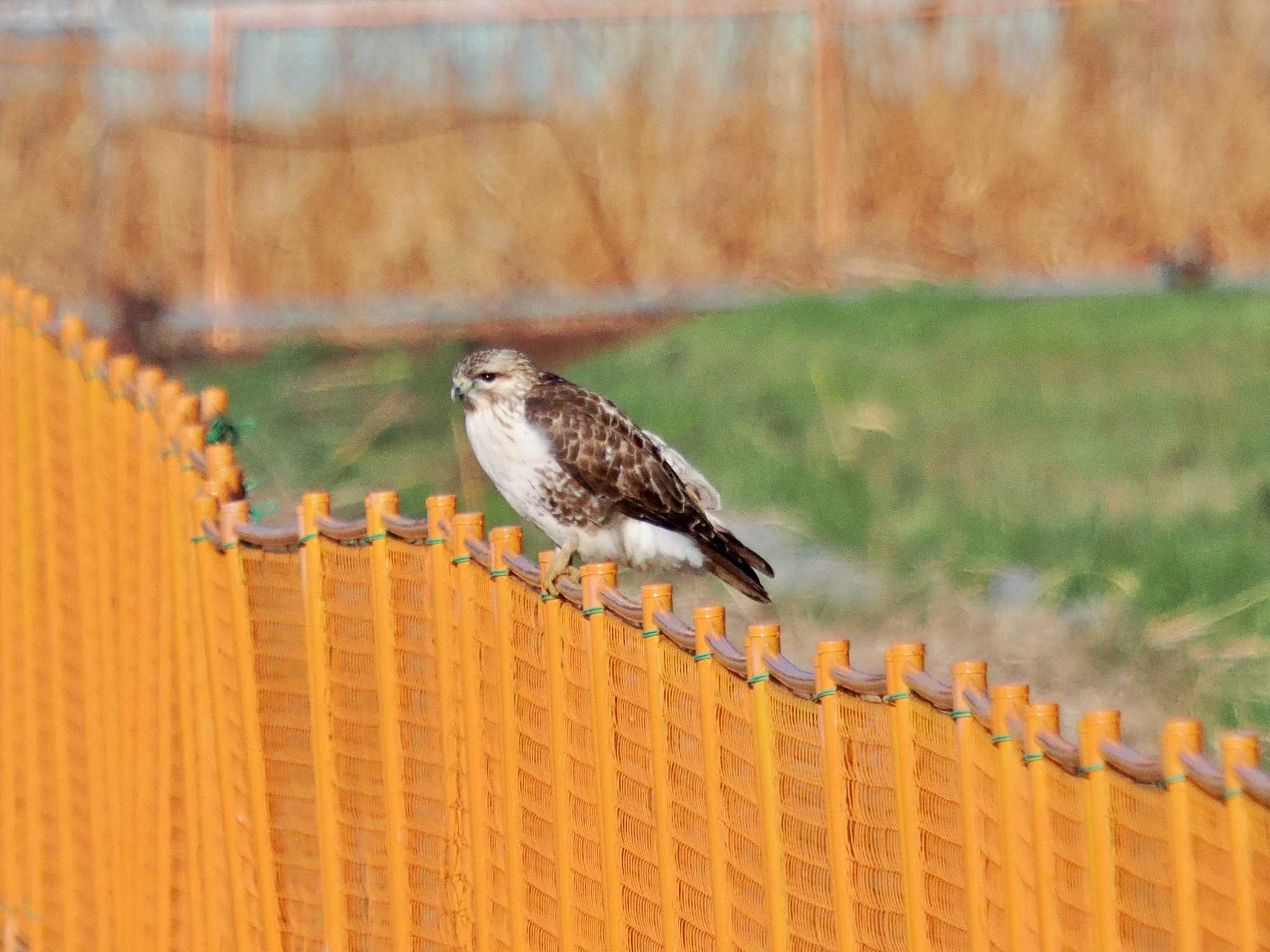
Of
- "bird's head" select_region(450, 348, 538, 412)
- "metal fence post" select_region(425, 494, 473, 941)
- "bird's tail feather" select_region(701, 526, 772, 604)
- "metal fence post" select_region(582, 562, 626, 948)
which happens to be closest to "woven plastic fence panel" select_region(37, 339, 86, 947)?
"bird's head" select_region(450, 348, 538, 412)

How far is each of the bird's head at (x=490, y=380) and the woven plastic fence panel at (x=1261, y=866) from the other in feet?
14.9

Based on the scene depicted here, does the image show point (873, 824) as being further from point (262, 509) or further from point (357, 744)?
point (262, 509)

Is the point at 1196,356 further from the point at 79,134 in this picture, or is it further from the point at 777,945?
the point at 777,945

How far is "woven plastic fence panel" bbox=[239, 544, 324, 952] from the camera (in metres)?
5.00

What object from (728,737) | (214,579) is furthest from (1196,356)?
(728,737)

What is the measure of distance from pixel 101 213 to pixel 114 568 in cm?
1241

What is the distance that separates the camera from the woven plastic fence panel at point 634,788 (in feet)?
13.1

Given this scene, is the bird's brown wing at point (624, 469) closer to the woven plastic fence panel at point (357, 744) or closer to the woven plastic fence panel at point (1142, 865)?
the woven plastic fence panel at point (357, 744)

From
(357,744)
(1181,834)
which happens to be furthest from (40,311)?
(1181,834)

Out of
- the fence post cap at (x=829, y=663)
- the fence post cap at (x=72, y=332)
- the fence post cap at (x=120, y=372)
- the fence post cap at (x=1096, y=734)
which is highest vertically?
the fence post cap at (x=1096, y=734)

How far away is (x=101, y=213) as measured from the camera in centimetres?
1780

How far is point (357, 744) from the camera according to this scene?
4.84 m

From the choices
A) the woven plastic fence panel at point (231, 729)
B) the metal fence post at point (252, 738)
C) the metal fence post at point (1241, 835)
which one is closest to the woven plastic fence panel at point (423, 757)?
the metal fence post at point (252, 738)

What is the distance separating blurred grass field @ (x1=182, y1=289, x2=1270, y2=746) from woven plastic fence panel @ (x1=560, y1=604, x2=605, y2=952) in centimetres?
462
